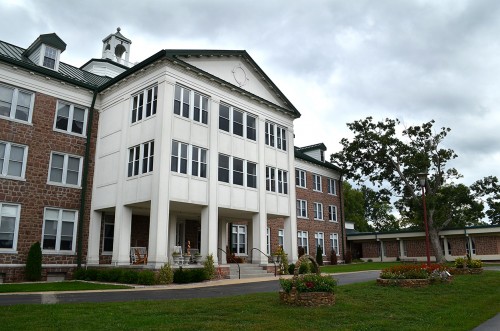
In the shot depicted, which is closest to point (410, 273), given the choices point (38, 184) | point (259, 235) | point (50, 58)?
point (259, 235)

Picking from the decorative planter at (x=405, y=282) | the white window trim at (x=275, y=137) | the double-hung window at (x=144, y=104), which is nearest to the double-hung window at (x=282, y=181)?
the white window trim at (x=275, y=137)

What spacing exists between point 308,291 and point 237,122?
1515 cm

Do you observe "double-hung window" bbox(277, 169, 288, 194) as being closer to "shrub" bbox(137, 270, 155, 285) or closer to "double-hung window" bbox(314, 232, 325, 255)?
"shrub" bbox(137, 270, 155, 285)

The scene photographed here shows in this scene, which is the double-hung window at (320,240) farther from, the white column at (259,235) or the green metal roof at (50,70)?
the green metal roof at (50,70)

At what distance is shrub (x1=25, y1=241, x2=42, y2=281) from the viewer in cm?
1888

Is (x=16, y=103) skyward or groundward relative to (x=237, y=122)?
groundward

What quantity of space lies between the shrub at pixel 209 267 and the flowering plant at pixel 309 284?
9436 millimetres

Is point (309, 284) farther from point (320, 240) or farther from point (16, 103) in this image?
point (320, 240)

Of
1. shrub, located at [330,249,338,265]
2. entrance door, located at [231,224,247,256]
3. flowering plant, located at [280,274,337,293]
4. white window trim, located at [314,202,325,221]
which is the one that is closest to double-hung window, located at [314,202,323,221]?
white window trim, located at [314,202,325,221]

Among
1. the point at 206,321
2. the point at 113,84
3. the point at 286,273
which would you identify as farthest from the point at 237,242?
the point at 206,321

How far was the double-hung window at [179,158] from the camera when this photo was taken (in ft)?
65.6

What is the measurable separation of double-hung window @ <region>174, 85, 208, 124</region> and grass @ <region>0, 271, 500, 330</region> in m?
11.6

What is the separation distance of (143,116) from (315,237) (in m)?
22.4

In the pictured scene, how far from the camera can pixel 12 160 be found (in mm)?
19984
